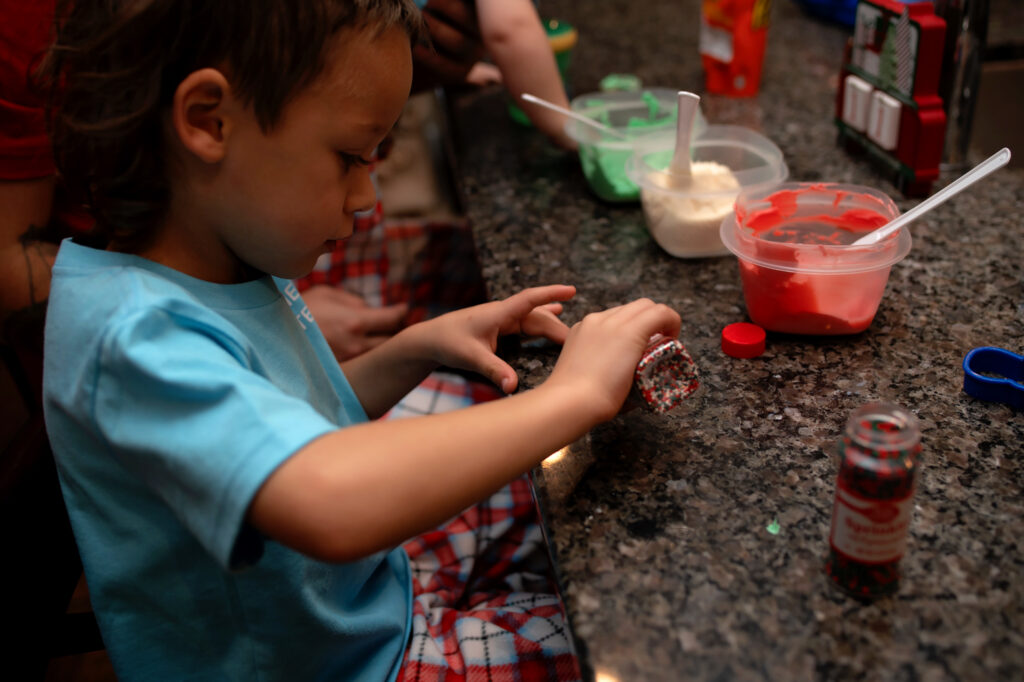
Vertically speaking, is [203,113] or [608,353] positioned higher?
[203,113]

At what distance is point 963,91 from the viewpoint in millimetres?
1240

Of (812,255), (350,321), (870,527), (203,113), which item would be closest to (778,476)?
(870,527)

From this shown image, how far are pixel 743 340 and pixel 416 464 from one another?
0.44 m

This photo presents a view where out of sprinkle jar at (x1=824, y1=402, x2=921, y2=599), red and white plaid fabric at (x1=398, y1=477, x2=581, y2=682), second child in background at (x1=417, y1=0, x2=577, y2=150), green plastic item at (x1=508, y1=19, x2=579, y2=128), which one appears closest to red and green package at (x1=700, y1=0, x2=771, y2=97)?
green plastic item at (x1=508, y1=19, x2=579, y2=128)

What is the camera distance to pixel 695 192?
1069 mm

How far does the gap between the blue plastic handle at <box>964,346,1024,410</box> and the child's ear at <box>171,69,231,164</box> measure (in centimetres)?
72

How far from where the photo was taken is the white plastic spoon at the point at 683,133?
1011 millimetres

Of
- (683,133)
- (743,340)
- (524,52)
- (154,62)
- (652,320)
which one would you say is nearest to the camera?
(154,62)

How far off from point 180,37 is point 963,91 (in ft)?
3.73

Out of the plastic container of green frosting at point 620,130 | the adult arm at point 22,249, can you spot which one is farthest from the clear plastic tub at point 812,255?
the adult arm at point 22,249

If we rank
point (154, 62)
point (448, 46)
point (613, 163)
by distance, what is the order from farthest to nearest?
point (448, 46), point (613, 163), point (154, 62)

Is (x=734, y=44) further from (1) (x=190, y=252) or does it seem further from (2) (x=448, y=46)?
(1) (x=190, y=252)

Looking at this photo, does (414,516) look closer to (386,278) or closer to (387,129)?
(387,129)

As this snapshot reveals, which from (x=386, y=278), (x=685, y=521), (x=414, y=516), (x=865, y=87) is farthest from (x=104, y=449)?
(x=865, y=87)
